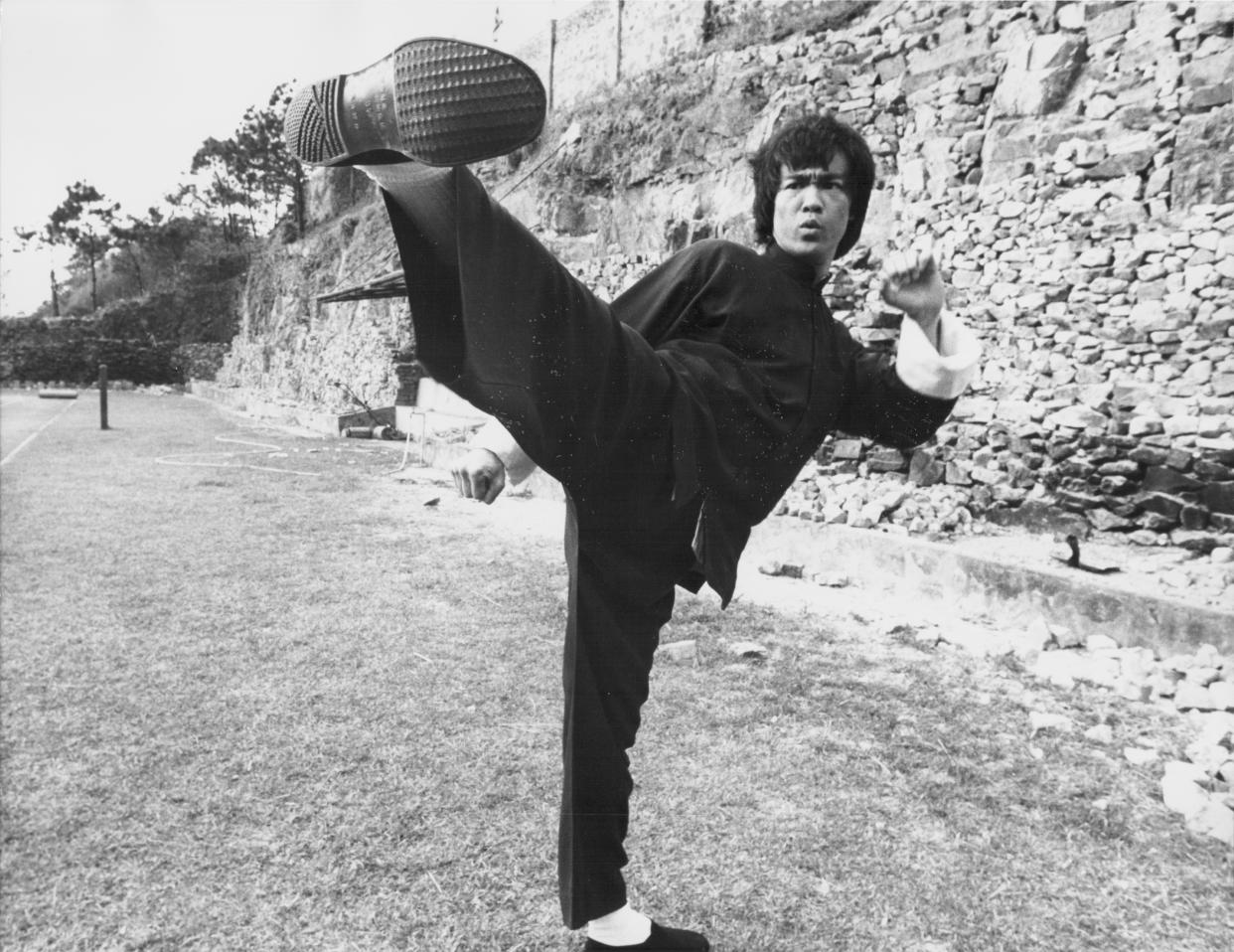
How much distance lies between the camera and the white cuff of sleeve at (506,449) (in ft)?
4.78

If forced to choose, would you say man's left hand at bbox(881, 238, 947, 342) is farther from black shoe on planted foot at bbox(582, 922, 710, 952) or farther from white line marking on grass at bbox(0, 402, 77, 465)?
white line marking on grass at bbox(0, 402, 77, 465)

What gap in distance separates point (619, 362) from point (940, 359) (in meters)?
0.67

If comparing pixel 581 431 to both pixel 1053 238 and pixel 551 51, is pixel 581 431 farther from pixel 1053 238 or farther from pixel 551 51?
pixel 551 51

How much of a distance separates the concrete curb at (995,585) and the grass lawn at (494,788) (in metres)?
0.75

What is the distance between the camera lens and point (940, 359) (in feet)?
4.93

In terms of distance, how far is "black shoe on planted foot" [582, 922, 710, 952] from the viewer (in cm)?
176

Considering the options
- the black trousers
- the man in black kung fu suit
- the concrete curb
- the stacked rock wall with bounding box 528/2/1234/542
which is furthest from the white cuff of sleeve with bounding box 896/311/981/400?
the stacked rock wall with bounding box 528/2/1234/542

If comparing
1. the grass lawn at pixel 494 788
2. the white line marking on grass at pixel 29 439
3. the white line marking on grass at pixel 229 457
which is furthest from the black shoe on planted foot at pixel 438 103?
the white line marking on grass at pixel 29 439

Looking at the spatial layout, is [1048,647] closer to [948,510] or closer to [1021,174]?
[948,510]

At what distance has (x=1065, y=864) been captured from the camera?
2.39 m

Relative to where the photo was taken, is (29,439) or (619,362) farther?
(29,439)

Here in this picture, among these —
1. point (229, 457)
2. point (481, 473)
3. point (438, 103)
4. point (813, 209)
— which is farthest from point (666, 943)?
point (229, 457)

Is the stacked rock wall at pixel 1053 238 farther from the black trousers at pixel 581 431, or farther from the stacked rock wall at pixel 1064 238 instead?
the black trousers at pixel 581 431

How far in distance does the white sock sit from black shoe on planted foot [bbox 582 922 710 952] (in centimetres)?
2
